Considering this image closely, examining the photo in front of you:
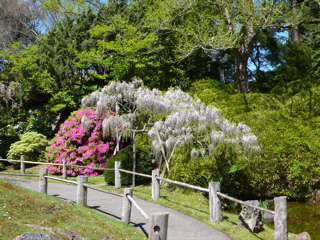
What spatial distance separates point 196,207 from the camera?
10.3 meters

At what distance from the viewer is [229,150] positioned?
13234mm

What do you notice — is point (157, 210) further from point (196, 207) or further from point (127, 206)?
point (127, 206)

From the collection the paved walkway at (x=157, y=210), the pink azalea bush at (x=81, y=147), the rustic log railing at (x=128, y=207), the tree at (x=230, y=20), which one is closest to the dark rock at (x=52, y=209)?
the rustic log railing at (x=128, y=207)

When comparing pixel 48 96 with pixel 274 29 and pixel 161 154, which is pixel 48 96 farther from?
pixel 274 29

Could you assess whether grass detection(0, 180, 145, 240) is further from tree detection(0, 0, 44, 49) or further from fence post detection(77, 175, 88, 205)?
tree detection(0, 0, 44, 49)

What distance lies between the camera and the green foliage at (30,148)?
19.2m

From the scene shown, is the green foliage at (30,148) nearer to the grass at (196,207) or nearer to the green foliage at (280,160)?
the grass at (196,207)

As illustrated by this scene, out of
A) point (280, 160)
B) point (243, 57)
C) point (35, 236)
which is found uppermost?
point (243, 57)

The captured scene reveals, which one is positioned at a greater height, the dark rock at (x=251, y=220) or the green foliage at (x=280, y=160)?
the green foliage at (x=280, y=160)

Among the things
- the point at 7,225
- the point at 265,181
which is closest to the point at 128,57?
the point at 265,181

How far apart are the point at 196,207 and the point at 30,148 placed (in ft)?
41.1

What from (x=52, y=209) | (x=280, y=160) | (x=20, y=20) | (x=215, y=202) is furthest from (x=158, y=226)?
(x=20, y=20)

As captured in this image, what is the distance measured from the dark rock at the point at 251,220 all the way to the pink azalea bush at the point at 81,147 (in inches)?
391

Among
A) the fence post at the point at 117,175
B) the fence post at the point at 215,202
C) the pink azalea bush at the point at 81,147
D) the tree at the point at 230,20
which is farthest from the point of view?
the tree at the point at 230,20
